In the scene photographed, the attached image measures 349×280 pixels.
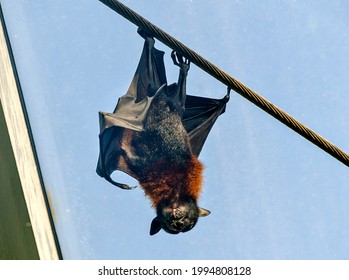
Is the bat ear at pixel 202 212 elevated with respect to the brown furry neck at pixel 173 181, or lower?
lower

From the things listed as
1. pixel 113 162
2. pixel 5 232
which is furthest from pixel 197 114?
pixel 5 232

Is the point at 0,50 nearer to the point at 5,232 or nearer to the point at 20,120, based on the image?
the point at 20,120

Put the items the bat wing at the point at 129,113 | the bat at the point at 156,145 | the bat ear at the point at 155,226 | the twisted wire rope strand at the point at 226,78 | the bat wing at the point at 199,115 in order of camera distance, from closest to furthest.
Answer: the twisted wire rope strand at the point at 226,78 < the bat wing at the point at 129,113 < the bat at the point at 156,145 < the bat ear at the point at 155,226 < the bat wing at the point at 199,115

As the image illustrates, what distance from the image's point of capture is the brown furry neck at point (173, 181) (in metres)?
5.95

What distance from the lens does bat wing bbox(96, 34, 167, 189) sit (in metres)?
5.78

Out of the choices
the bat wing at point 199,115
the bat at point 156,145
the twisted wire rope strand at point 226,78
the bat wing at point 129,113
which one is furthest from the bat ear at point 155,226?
the twisted wire rope strand at point 226,78

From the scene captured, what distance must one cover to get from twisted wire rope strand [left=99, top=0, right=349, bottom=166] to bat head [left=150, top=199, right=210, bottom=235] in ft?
7.09

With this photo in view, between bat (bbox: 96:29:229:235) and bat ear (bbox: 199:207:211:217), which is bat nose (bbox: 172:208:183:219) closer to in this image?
bat (bbox: 96:29:229:235)

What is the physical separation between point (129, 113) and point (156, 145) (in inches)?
15.7

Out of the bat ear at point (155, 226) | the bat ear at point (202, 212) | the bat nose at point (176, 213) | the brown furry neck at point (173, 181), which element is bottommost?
the bat ear at point (155, 226)

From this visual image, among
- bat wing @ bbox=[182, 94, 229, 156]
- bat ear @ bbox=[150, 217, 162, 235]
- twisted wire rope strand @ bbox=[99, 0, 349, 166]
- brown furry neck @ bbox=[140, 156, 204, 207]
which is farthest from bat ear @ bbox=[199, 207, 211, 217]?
twisted wire rope strand @ bbox=[99, 0, 349, 166]

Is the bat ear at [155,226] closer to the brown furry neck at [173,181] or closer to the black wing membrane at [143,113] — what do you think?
the brown furry neck at [173,181]

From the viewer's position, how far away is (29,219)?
14.0ft
